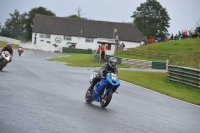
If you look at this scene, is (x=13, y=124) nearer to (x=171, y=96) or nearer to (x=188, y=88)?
(x=171, y=96)

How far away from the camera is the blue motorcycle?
50.3 feet

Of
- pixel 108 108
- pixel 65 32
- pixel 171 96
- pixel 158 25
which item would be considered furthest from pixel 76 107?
pixel 158 25

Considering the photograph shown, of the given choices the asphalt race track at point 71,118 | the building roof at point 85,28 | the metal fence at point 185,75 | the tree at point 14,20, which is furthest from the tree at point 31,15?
the asphalt race track at point 71,118

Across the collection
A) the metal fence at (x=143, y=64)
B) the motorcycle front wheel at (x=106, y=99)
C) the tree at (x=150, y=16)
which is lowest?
the metal fence at (x=143, y=64)

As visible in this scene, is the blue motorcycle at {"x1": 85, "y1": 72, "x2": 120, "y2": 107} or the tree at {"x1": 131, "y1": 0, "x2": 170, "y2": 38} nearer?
the blue motorcycle at {"x1": 85, "y1": 72, "x2": 120, "y2": 107}

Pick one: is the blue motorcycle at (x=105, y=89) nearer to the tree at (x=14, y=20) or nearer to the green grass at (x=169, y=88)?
the green grass at (x=169, y=88)

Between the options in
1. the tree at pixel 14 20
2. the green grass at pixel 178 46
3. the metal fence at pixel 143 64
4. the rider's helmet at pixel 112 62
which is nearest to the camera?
the rider's helmet at pixel 112 62

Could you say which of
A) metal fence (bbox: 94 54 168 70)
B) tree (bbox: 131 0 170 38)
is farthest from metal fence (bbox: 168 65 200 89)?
tree (bbox: 131 0 170 38)

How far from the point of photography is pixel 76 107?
47.5 ft

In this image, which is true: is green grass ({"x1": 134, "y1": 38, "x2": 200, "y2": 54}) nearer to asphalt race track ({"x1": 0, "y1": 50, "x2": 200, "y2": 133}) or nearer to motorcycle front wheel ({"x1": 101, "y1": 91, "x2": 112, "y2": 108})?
asphalt race track ({"x1": 0, "y1": 50, "x2": 200, "y2": 133})

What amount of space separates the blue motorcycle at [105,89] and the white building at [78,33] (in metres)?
93.2

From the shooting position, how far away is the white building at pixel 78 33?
111 meters

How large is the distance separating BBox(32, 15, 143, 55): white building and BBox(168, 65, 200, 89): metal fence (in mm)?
76396

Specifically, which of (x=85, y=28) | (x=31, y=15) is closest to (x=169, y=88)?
(x=85, y=28)
